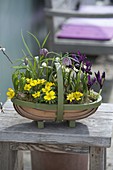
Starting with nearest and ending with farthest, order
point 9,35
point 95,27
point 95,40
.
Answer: point 9,35
point 95,40
point 95,27

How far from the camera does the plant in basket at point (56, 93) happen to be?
2.65m

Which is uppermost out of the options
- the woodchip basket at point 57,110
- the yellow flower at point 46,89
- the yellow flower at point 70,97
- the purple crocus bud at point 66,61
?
the purple crocus bud at point 66,61

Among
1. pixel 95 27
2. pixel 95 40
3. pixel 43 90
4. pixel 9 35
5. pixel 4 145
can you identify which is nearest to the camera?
pixel 43 90

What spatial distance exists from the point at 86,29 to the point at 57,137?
286 centimetres

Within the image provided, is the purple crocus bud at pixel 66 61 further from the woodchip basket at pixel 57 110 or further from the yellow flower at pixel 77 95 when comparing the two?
the yellow flower at pixel 77 95

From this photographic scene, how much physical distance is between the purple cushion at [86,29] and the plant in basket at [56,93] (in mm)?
2362

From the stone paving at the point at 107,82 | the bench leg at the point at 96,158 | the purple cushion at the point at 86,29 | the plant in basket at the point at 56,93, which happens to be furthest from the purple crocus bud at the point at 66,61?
the purple cushion at the point at 86,29

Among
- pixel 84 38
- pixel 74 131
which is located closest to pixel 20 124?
pixel 74 131

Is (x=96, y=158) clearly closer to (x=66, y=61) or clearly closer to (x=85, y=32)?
(x=66, y=61)

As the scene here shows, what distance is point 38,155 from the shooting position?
3.09 meters

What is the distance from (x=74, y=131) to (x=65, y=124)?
0.33 ft

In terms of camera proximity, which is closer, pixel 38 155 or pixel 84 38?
pixel 38 155

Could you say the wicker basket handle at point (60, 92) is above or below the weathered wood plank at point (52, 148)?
above

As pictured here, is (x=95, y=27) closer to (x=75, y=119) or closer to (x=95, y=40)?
(x=95, y=40)
